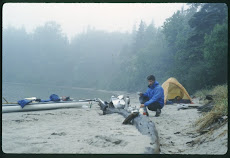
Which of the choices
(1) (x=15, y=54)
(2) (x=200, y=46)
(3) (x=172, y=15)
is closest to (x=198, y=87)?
(2) (x=200, y=46)

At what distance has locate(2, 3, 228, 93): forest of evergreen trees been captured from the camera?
69.3 feet

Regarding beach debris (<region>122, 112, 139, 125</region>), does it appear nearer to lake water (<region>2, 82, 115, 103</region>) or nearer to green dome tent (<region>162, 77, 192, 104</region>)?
green dome tent (<region>162, 77, 192, 104</region>)

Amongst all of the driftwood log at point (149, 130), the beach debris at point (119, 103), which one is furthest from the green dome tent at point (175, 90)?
the driftwood log at point (149, 130)

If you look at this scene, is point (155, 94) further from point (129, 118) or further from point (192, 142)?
point (192, 142)

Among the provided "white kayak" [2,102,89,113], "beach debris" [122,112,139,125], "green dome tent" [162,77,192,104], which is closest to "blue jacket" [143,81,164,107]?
"beach debris" [122,112,139,125]

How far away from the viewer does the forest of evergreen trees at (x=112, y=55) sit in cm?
2112

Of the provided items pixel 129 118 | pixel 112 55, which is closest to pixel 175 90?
pixel 129 118

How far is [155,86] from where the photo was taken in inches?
229

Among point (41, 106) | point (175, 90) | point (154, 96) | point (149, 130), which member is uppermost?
point (154, 96)

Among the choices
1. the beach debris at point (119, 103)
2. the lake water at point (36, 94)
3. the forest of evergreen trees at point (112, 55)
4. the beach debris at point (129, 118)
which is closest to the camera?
the beach debris at point (129, 118)


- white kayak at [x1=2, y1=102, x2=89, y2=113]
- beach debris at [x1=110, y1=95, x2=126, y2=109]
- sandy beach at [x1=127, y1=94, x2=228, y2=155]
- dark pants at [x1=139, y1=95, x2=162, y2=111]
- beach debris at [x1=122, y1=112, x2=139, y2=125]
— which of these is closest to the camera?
sandy beach at [x1=127, y1=94, x2=228, y2=155]

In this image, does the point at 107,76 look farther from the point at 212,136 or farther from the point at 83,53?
the point at 212,136

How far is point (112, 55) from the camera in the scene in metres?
62.2

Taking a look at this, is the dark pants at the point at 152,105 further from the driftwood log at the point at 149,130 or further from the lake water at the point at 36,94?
the lake water at the point at 36,94
